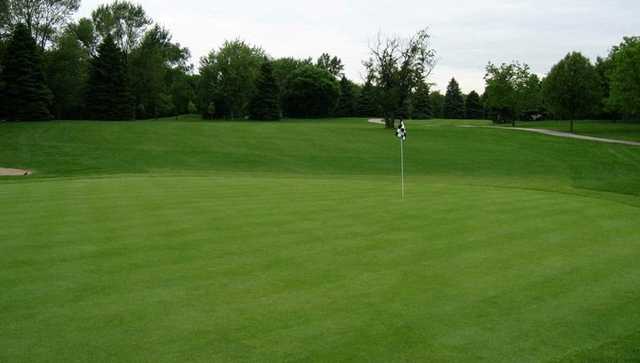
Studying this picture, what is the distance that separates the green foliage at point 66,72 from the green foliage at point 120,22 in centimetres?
871

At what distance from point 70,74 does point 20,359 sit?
64.8 meters

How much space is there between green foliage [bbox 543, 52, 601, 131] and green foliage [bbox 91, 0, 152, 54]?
169 feet

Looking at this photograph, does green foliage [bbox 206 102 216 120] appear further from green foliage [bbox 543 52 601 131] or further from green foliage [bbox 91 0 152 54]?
green foliage [bbox 543 52 601 131]

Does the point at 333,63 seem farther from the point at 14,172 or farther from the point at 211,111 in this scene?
the point at 14,172

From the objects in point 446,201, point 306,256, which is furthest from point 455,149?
point 306,256

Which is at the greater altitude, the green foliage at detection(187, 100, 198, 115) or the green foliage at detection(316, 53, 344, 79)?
the green foliage at detection(316, 53, 344, 79)

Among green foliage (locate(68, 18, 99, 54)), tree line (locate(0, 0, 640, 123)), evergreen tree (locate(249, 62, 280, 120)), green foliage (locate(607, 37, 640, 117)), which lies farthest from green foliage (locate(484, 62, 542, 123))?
green foliage (locate(68, 18, 99, 54))

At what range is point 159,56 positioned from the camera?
2943 inches

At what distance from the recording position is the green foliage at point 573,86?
191 ft

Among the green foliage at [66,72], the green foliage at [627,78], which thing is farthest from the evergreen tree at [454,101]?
the green foliage at [66,72]

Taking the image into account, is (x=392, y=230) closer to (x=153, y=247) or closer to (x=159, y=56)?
(x=153, y=247)

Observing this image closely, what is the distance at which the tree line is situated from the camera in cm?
5250

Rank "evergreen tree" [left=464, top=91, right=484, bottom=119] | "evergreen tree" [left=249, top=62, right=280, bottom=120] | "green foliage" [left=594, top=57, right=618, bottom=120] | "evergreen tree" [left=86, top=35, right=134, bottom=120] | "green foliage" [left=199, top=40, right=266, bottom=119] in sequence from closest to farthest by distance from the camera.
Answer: "green foliage" [left=594, top=57, right=618, bottom=120]
"evergreen tree" [left=86, top=35, right=134, bottom=120]
"evergreen tree" [left=249, top=62, right=280, bottom=120]
"green foliage" [left=199, top=40, right=266, bottom=119]
"evergreen tree" [left=464, top=91, right=484, bottom=119]

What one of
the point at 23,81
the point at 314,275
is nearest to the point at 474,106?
the point at 23,81
